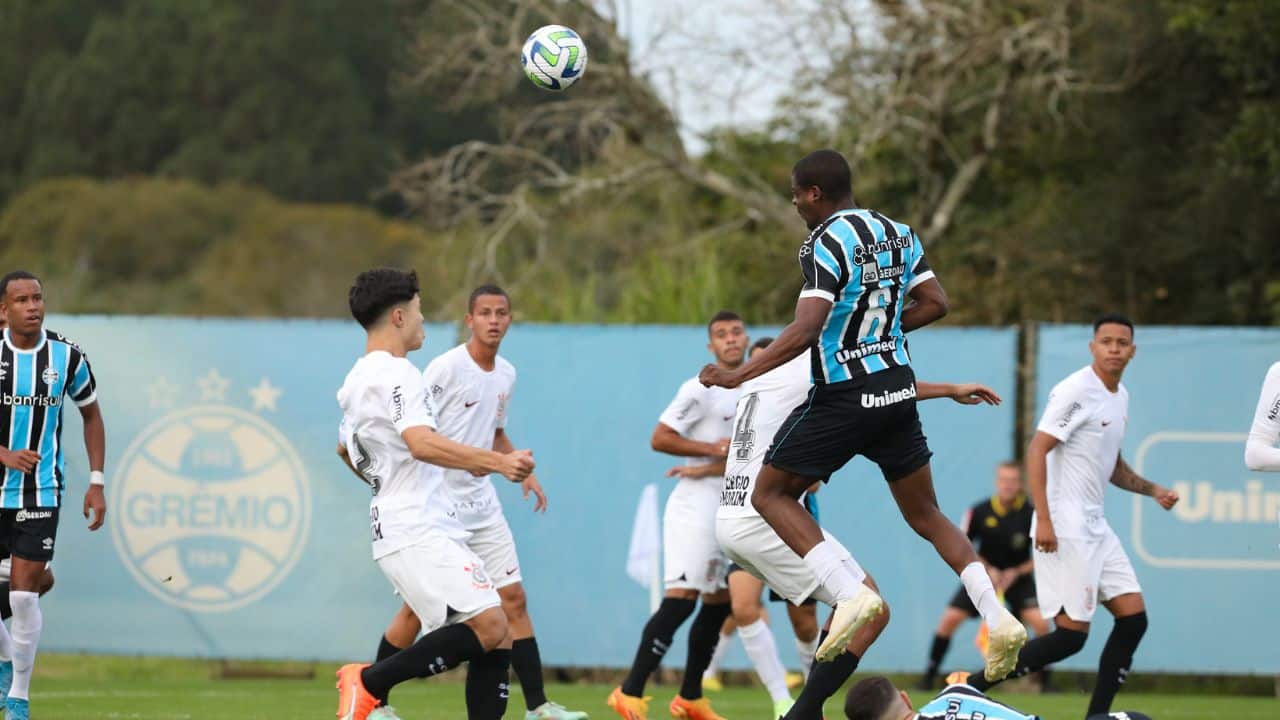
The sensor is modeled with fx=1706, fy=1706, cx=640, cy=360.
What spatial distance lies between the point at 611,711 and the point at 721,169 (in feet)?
35.9

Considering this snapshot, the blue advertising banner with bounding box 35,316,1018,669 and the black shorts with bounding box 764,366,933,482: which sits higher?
the black shorts with bounding box 764,366,933,482

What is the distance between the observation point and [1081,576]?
386 inches

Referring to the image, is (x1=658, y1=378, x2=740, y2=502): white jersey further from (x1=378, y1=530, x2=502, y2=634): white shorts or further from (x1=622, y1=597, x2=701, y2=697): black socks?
(x1=378, y1=530, x2=502, y2=634): white shorts

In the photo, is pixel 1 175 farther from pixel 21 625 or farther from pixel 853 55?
pixel 21 625

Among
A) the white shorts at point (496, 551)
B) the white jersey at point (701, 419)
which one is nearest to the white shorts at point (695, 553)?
the white jersey at point (701, 419)

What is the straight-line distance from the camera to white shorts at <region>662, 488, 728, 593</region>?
1037cm

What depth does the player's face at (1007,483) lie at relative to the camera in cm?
1358

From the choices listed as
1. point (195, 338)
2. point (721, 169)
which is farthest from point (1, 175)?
point (195, 338)

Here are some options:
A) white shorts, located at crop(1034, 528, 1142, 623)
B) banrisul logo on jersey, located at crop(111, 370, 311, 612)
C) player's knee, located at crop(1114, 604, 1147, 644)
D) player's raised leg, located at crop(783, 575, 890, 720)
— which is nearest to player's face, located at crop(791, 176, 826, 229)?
player's raised leg, located at crop(783, 575, 890, 720)

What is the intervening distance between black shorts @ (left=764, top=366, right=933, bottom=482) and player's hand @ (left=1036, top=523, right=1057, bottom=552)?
94.9 inches

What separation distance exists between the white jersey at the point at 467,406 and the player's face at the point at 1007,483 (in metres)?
5.07

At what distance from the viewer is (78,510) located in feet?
44.3

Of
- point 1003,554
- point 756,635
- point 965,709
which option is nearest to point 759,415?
point 756,635

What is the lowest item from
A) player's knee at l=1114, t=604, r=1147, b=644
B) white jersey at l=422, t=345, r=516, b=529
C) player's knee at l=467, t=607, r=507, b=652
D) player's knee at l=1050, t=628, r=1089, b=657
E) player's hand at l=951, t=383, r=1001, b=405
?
player's knee at l=1050, t=628, r=1089, b=657
